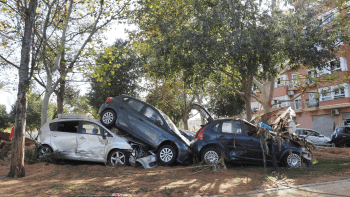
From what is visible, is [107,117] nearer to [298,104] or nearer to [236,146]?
[236,146]

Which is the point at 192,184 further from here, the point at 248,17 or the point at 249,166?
the point at 248,17

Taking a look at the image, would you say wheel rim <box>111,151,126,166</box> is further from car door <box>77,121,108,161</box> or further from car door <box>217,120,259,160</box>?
car door <box>217,120,259,160</box>

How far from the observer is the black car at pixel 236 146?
8086 mm

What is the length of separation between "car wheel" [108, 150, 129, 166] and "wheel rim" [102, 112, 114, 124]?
1.38 meters

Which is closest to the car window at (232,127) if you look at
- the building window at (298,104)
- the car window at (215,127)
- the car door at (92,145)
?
the car window at (215,127)

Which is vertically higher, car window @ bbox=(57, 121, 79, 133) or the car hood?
the car hood

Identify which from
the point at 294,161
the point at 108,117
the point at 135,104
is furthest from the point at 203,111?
the point at 108,117

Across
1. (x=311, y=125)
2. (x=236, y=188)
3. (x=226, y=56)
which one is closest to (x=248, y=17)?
(x=226, y=56)

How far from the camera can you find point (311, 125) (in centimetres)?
3048

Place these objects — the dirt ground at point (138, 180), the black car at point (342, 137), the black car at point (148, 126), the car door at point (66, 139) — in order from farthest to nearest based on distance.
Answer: the black car at point (342, 137) < the black car at point (148, 126) < the car door at point (66, 139) < the dirt ground at point (138, 180)

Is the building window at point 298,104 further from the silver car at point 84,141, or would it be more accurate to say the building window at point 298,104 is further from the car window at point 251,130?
the silver car at point 84,141

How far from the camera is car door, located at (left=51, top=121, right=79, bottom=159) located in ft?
27.8

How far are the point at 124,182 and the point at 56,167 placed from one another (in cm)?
301

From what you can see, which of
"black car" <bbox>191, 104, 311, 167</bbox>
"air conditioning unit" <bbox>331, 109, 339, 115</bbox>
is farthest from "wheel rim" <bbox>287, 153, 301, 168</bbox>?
"air conditioning unit" <bbox>331, 109, 339, 115</bbox>
